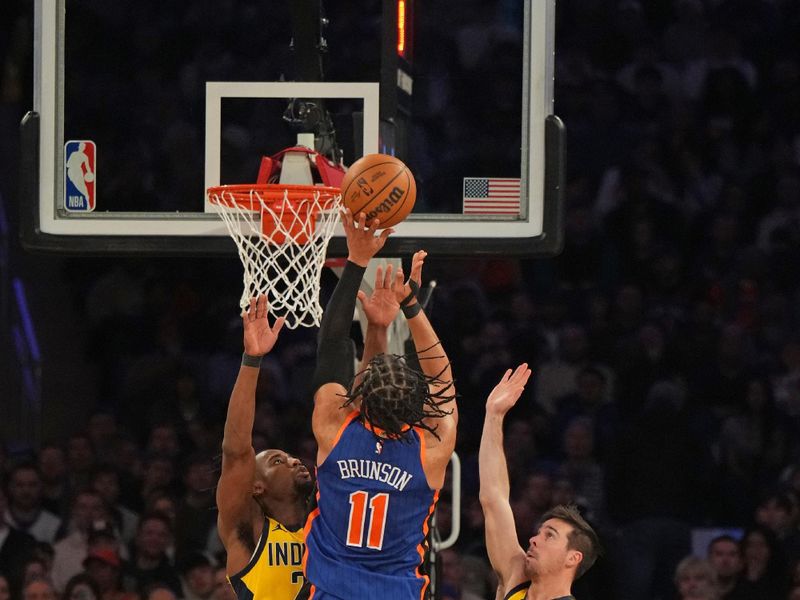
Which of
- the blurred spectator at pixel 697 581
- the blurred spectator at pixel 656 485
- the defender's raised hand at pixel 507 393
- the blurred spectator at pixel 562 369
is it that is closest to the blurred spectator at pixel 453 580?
the blurred spectator at pixel 656 485

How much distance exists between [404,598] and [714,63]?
6.16 meters

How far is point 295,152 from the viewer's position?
5.17 m

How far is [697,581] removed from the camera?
7.62 meters

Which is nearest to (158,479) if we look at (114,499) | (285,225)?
(114,499)

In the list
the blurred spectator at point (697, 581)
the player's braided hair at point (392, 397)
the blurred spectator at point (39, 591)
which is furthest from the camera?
the blurred spectator at point (697, 581)

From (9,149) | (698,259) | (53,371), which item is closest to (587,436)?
(698,259)

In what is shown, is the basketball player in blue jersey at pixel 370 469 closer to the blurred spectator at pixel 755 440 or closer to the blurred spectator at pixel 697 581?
the blurred spectator at pixel 697 581

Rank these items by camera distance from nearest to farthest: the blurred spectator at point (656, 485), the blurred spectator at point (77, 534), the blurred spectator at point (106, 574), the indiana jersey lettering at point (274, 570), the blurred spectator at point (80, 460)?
the indiana jersey lettering at point (274, 570) < the blurred spectator at point (106, 574) < the blurred spectator at point (77, 534) < the blurred spectator at point (656, 485) < the blurred spectator at point (80, 460)

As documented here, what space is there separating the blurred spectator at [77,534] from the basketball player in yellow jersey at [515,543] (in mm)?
3676

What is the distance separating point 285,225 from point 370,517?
1145mm

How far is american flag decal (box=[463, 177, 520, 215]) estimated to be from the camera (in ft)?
16.8

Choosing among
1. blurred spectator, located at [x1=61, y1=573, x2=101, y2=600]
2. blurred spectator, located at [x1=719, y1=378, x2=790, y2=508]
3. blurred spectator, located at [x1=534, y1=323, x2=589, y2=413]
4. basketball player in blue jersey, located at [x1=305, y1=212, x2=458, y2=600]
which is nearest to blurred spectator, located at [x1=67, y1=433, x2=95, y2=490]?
blurred spectator, located at [x1=61, y1=573, x2=101, y2=600]

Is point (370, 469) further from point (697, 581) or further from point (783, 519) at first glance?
point (783, 519)

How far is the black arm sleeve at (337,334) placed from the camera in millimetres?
4336
